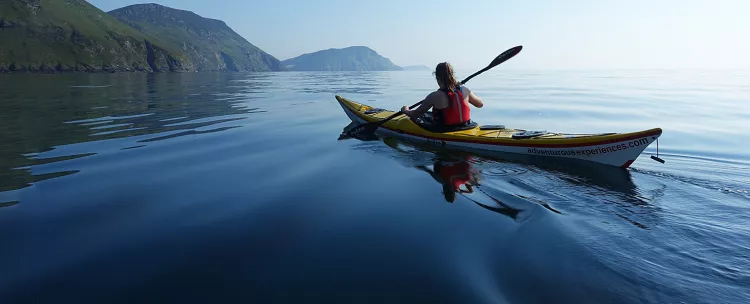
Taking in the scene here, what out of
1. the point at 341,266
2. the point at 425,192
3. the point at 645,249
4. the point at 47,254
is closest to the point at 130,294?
the point at 47,254

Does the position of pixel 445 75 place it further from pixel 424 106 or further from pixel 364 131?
pixel 364 131

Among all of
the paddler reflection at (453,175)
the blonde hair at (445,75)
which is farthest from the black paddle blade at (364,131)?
the paddler reflection at (453,175)

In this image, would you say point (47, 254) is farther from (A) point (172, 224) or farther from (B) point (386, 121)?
(B) point (386, 121)

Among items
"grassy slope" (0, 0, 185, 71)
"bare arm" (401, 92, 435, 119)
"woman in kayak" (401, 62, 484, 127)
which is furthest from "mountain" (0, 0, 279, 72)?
"woman in kayak" (401, 62, 484, 127)

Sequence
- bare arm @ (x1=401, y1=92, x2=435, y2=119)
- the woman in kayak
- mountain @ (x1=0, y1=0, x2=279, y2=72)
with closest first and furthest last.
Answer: the woman in kayak < bare arm @ (x1=401, y1=92, x2=435, y2=119) < mountain @ (x1=0, y1=0, x2=279, y2=72)

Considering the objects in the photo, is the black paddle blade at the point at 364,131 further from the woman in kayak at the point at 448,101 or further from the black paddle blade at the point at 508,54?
the black paddle blade at the point at 508,54

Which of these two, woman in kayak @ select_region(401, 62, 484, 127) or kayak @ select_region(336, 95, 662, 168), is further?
woman in kayak @ select_region(401, 62, 484, 127)

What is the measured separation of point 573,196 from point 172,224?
19.7 ft

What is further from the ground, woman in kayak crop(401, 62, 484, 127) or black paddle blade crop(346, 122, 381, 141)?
woman in kayak crop(401, 62, 484, 127)

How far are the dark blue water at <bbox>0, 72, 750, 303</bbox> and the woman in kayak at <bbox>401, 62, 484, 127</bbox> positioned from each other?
1.14m

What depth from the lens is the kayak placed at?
25.0 feet

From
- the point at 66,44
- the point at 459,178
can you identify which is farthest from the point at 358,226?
the point at 66,44

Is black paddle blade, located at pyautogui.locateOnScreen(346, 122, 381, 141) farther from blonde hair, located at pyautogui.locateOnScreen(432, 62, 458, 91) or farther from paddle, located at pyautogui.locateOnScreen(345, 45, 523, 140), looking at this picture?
blonde hair, located at pyautogui.locateOnScreen(432, 62, 458, 91)

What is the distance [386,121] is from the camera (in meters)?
12.0
